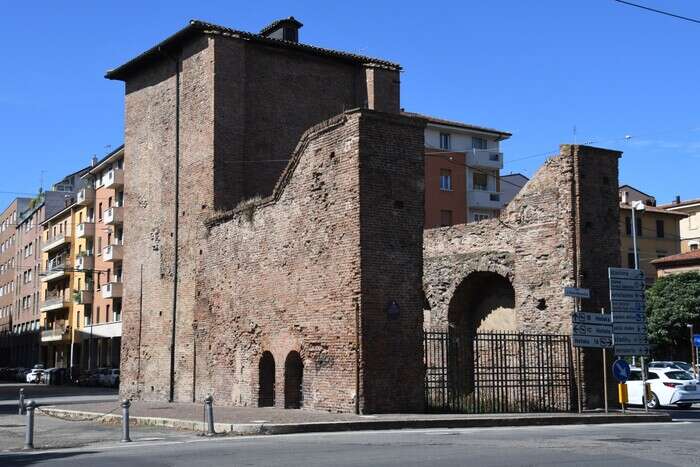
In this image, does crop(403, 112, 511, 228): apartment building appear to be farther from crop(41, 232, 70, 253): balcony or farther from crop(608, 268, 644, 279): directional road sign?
crop(608, 268, 644, 279): directional road sign

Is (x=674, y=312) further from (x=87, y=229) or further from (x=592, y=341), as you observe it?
(x=87, y=229)

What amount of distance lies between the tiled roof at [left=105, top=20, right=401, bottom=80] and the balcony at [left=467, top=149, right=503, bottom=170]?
95.9 ft

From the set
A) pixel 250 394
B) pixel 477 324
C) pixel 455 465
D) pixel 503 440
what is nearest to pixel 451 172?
pixel 477 324

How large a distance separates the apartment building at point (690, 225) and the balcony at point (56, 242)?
174 ft

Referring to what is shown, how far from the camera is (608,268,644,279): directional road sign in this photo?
68.5 feet

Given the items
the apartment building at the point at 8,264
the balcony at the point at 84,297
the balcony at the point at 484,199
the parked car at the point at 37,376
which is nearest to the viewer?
the balcony at the point at 484,199

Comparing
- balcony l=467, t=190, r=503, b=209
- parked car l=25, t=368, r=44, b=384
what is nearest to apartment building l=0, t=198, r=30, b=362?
parked car l=25, t=368, r=44, b=384

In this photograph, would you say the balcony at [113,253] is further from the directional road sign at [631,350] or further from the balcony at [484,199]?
the directional road sign at [631,350]

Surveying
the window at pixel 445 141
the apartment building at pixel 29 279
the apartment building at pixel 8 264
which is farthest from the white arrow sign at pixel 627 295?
the apartment building at pixel 8 264

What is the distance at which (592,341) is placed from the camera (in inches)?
810

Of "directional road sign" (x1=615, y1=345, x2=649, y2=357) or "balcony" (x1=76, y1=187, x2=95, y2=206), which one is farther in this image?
"balcony" (x1=76, y1=187, x2=95, y2=206)

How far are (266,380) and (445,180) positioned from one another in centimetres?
3717

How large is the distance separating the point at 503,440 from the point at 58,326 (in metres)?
65.8

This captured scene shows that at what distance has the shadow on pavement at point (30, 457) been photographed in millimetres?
12312
